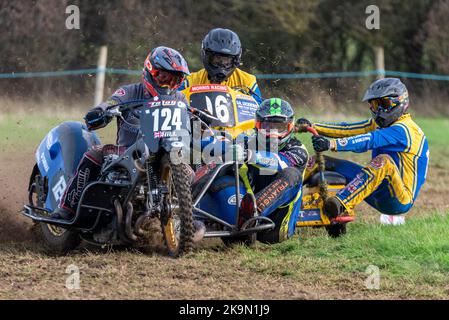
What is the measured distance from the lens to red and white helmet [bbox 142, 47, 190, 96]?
28.4 feet

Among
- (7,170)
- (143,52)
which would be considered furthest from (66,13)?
(7,170)

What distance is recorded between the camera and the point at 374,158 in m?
10.0

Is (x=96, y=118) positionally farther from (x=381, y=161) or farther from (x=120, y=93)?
(x=381, y=161)

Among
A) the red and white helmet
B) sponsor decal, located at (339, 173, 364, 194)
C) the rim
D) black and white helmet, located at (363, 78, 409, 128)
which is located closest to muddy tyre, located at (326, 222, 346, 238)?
sponsor decal, located at (339, 173, 364, 194)

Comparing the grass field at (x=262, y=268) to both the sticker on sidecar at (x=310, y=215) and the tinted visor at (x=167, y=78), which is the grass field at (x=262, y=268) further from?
the tinted visor at (x=167, y=78)

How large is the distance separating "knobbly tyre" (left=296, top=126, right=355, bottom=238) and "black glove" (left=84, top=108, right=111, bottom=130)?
2.46 m

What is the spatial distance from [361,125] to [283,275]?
12.1 feet

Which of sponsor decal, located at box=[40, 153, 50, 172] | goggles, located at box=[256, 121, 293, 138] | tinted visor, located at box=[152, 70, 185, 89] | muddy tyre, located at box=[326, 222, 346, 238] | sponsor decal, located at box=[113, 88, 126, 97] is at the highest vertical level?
tinted visor, located at box=[152, 70, 185, 89]

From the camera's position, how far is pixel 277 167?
9094mm

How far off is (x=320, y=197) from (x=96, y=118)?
8.99ft

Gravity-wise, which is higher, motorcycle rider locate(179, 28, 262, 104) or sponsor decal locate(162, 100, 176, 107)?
motorcycle rider locate(179, 28, 262, 104)

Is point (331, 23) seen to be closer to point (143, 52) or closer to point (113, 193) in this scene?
point (143, 52)

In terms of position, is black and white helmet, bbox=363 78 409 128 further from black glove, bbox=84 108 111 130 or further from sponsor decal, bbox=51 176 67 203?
sponsor decal, bbox=51 176 67 203

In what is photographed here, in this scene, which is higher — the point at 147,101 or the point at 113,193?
the point at 147,101
